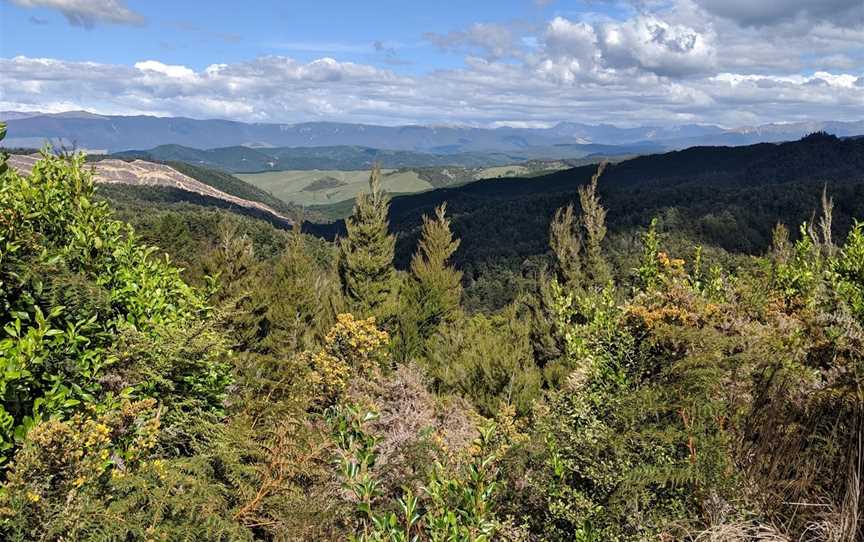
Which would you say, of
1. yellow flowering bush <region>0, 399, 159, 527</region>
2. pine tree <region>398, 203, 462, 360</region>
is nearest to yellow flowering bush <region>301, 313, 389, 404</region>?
yellow flowering bush <region>0, 399, 159, 527</region>

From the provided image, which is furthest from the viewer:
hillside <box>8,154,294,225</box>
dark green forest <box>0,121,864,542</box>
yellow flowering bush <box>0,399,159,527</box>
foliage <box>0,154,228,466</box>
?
hillside <box>8,154,294,225</box>

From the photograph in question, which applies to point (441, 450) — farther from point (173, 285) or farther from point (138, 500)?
point (173, 285)

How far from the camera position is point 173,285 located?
7.18 m

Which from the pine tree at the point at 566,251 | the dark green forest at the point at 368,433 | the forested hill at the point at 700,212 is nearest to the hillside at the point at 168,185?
the forested hill at the point at 700,212

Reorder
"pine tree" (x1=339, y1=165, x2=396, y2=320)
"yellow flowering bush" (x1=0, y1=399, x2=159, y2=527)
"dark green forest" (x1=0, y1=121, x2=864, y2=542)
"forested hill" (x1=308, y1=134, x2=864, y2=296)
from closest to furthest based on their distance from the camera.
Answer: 1. "yellow flowering bush" (x1=0, y1=399, x2=159, y2=527)
2. "dark green forest" (x1=0, y1=121, x2=864, y2=542)
3. "pine tree" (x1=339, y1=165, x2=396, y2=320)
4. "forested hill" (x1=308, y1=134, x2=864, y2=296)

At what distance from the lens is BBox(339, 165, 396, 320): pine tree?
867 inches

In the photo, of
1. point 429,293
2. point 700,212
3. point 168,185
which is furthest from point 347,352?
point 168,185

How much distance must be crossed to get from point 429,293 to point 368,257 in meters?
3.39

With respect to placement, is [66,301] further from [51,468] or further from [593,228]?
[593,228]

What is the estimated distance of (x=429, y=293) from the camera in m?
23.7

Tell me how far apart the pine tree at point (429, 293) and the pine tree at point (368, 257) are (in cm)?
137

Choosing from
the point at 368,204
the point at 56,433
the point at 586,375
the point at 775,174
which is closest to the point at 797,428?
the point at 586,375

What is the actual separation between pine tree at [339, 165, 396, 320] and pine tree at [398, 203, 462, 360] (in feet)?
4.48

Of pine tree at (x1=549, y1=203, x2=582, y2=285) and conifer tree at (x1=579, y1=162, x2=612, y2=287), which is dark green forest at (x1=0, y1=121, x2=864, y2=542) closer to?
conifer tree at (x1=579, y1=162, x2=612, y2=287)
